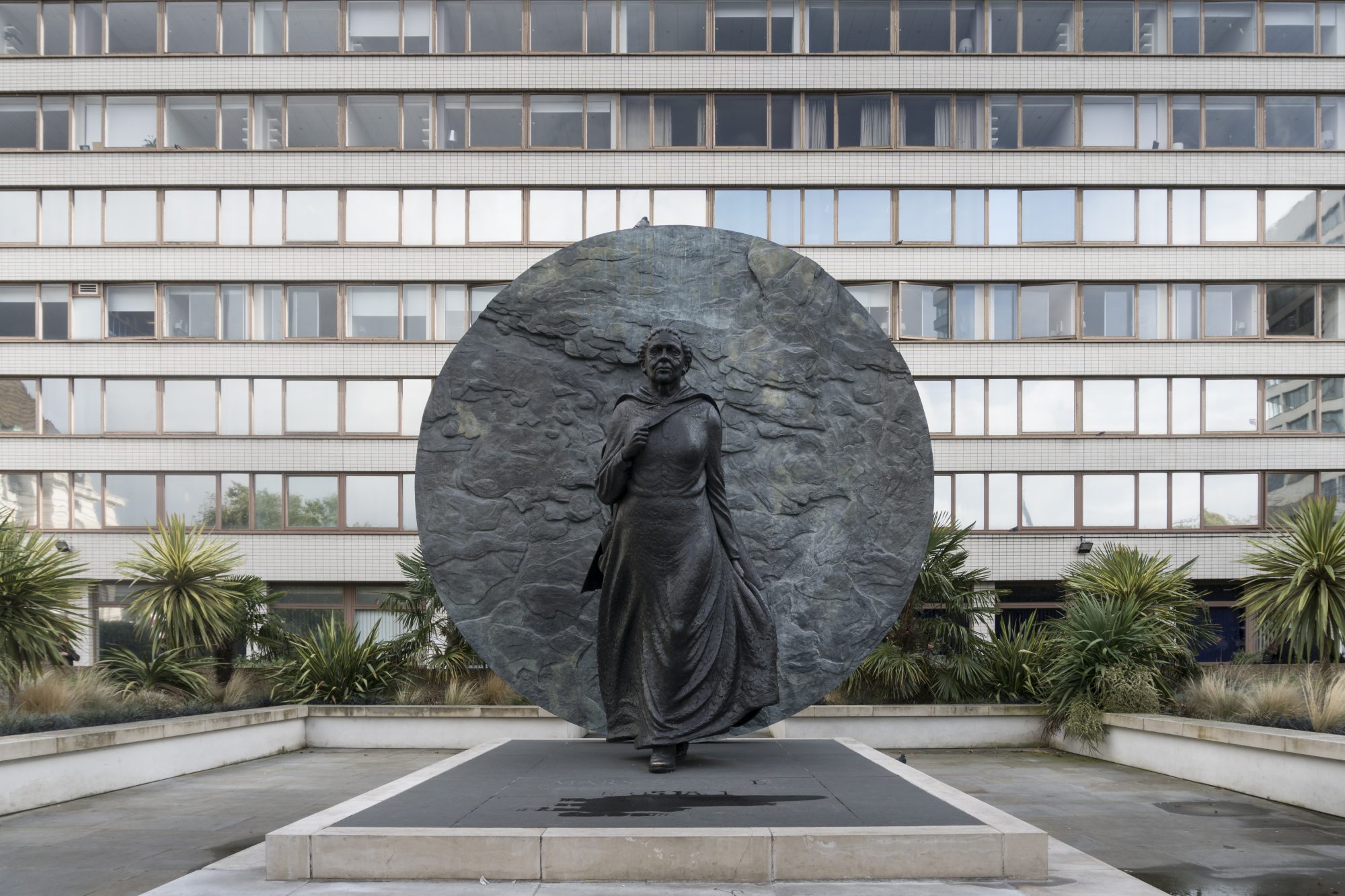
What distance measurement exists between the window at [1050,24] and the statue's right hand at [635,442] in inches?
1017

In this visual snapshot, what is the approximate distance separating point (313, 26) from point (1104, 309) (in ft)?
69.9

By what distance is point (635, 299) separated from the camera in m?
10.1

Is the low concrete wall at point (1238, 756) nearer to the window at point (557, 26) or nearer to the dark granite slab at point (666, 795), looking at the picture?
the dark granite slab at point (666, 795)

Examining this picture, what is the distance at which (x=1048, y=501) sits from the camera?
29.3m

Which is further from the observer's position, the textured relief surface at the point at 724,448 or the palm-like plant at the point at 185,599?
the palm-like plant at the point at 185,599

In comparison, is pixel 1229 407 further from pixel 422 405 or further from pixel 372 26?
pixel 372 26

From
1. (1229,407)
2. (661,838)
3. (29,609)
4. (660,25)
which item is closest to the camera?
(661,838)

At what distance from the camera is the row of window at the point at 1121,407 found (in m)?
29.3

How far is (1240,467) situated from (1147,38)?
1114 centimetres

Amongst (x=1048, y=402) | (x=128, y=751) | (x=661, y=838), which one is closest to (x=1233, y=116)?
(x=1048, y=402)

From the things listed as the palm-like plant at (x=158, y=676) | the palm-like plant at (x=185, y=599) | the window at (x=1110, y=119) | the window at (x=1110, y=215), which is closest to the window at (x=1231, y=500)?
the window at (x=1110, y=215)

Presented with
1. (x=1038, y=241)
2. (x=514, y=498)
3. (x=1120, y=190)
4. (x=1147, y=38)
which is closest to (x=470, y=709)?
(x=514, y=498)

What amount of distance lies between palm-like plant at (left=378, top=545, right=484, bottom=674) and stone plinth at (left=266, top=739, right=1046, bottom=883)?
11.1 meters

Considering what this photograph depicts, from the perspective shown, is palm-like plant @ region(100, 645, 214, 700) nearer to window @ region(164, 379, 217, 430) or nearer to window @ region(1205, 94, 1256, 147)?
window @ region(164, 379, 217, 430)
